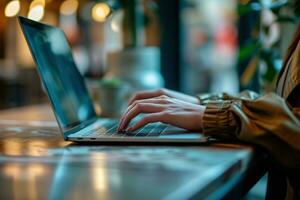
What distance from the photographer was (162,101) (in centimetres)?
98

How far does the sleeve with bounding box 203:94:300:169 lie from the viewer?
0.81m

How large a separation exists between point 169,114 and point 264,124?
0.62 feet

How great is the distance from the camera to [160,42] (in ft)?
8.35

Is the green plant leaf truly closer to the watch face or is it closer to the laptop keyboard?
the watch face

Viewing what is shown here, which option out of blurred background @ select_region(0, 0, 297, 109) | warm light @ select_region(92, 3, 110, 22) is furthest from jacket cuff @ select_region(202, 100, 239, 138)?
warm light @ select_region(92, 3, 110, 22)

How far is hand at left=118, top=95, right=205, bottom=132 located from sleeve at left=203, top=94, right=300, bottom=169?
28 millimetres

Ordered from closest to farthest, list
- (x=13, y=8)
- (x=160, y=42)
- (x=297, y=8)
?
(x=13, y=8)
(x=297, y=8)
(x=160, y=42)

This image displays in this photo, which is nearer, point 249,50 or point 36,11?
point 36,11

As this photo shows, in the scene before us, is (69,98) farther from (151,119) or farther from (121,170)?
(121,170)

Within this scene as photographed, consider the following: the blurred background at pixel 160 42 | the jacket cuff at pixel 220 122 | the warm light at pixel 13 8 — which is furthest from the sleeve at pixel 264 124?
the warm light at pixel 13 8

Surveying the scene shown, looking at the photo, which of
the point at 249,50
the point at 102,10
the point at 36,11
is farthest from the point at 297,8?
the point at 36,11

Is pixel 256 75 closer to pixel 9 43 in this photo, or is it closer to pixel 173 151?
pixel 173 151

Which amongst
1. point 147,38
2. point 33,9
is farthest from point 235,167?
point 147,38

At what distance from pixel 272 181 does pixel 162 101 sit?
0.29m
